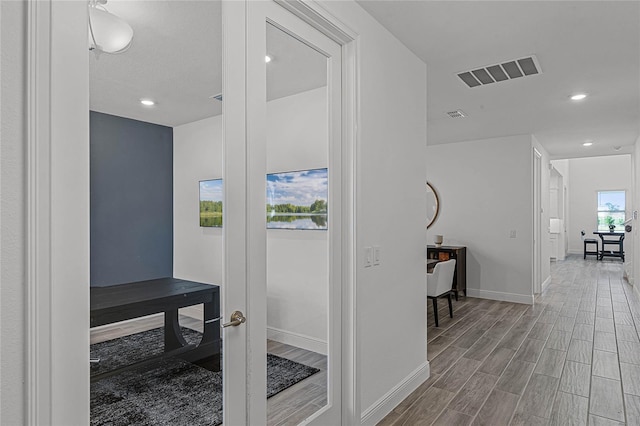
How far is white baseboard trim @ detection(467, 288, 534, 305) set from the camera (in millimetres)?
5767

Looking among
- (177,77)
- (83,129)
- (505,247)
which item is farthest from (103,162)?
(505,247)

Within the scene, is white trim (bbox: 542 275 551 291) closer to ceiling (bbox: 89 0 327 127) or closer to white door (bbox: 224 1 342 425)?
white door (bbox: 224 1 342 425)

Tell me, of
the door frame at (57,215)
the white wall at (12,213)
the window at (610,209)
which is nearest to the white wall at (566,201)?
the window at (610,209)

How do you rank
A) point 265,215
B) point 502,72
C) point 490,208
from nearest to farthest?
point 265,215, point 502,72, point 490,208

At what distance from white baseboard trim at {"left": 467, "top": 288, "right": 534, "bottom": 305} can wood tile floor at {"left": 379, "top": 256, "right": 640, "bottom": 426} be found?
6.0 inches

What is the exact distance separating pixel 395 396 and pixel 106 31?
8.50 feet

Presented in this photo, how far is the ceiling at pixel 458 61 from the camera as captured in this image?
1312mm

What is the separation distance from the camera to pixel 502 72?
332 cm

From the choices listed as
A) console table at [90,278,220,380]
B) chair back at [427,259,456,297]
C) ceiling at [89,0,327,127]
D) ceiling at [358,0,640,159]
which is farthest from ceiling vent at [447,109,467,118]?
console table at [90,278,220,380]

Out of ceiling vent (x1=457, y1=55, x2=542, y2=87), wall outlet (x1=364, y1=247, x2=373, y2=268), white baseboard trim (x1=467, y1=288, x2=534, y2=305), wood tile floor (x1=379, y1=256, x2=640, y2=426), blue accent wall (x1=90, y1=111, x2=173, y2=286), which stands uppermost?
ceiling vent (x1=457, y1=55, x2=542, y2=87)

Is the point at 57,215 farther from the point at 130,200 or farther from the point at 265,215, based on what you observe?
the point at 265,215

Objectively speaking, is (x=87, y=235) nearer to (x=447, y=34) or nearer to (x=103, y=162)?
(x=103, y=162)

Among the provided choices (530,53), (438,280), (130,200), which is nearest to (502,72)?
(530,53)

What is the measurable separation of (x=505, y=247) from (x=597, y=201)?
911cm
